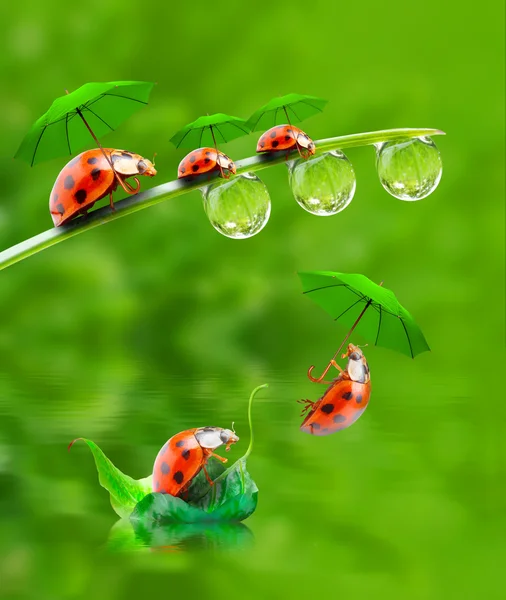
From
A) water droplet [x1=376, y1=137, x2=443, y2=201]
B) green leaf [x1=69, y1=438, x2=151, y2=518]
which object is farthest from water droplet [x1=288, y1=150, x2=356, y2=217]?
green leaf [x1=69, y1=438, x2=151, y2=518]

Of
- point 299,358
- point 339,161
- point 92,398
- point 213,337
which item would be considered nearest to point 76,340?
point 213,337

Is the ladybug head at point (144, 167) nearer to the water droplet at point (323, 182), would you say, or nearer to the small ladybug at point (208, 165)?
the small ladybug at point (208, 165)

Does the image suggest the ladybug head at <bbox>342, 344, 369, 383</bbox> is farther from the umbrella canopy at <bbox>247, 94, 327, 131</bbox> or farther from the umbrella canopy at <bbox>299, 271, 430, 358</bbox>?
the umbrella canopy at <bbox>247, 94, 327, 131</bbox>

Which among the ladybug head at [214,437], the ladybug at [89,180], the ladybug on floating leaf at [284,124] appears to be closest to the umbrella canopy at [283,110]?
the ladybug on floating leaf at [284,124]

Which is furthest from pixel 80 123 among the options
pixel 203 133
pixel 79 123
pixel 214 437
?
pixel 214 437

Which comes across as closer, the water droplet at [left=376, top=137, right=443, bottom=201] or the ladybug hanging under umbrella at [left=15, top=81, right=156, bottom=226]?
the ladybug hanging under umbrella at [left=15, top=81, right=156, bottom=226]

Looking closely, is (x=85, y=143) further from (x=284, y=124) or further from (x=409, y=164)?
(x=409, y=164)
